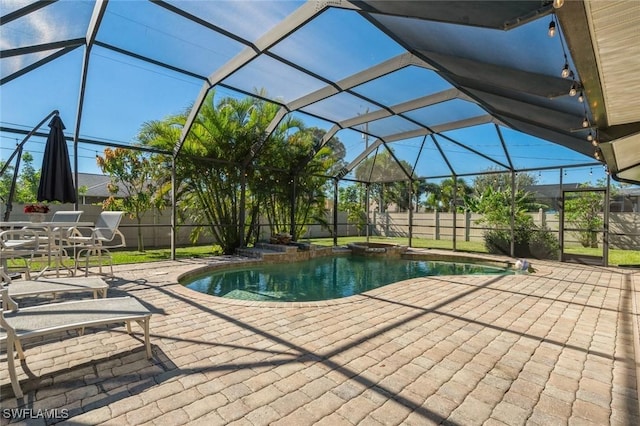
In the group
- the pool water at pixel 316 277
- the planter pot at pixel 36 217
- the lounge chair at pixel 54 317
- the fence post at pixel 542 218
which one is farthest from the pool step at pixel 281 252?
the fence post at pixel 542 218

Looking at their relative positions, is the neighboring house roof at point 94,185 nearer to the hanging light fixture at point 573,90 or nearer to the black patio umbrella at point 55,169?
the black patio umbrella at point 55,169

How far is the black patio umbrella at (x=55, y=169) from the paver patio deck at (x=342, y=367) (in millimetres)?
2843

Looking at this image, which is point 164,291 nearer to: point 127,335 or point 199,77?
point 127,335

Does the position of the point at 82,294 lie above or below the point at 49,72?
below

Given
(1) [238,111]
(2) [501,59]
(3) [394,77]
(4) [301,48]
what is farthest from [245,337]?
(1) [238,111]

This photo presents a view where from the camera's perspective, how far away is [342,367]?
262 cm

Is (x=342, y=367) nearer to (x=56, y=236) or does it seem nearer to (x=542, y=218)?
(x=56, y=236)

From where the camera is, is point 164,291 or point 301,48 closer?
point 164,291

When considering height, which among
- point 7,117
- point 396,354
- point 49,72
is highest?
point 49,72

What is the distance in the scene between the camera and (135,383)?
2.27m

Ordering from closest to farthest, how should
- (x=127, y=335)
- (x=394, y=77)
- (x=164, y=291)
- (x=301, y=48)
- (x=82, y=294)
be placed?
(x=127, y=335), (x=82, y=294), (x=164, y=291), (x=301, y=48), (x=394, y=77)

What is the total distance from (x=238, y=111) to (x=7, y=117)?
518 centimetres

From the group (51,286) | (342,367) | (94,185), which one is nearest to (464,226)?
(342,367)

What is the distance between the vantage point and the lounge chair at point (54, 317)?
205cm
